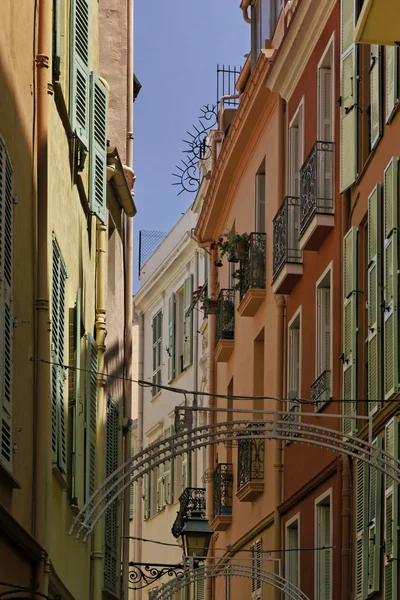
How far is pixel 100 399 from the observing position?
58.6ft

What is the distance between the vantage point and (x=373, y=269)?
1731 centimetres

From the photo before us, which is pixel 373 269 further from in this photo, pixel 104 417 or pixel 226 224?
pixel 226 224

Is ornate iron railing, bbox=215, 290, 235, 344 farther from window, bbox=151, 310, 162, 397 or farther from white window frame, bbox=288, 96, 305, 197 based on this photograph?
window, bbox=151, 310, 162, 397

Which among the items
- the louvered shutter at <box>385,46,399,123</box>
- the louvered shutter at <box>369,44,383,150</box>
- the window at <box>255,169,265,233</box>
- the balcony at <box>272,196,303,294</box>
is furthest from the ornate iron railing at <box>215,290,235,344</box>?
the louvered shutter at <box>385,46,399,123</box>

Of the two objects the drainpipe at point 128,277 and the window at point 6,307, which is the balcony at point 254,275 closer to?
the drainpipe at point 128,277

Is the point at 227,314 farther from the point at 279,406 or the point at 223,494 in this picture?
the point at 279,406

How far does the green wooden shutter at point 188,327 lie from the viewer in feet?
118

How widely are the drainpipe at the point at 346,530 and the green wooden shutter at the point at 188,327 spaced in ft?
53.7

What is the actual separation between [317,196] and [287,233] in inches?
86.3

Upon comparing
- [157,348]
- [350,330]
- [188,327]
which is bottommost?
[350,330]

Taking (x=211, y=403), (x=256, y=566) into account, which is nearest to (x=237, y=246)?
(x=211, y=403)

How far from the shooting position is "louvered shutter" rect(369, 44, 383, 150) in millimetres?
17625

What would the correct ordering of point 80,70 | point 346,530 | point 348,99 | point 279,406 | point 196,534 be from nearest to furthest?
1. point 80,70
2. point 346,530
3. point 348,99
4. point 196,534
5. point 279,406

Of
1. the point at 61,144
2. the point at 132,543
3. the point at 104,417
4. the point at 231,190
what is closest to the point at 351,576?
the point at 104,417
